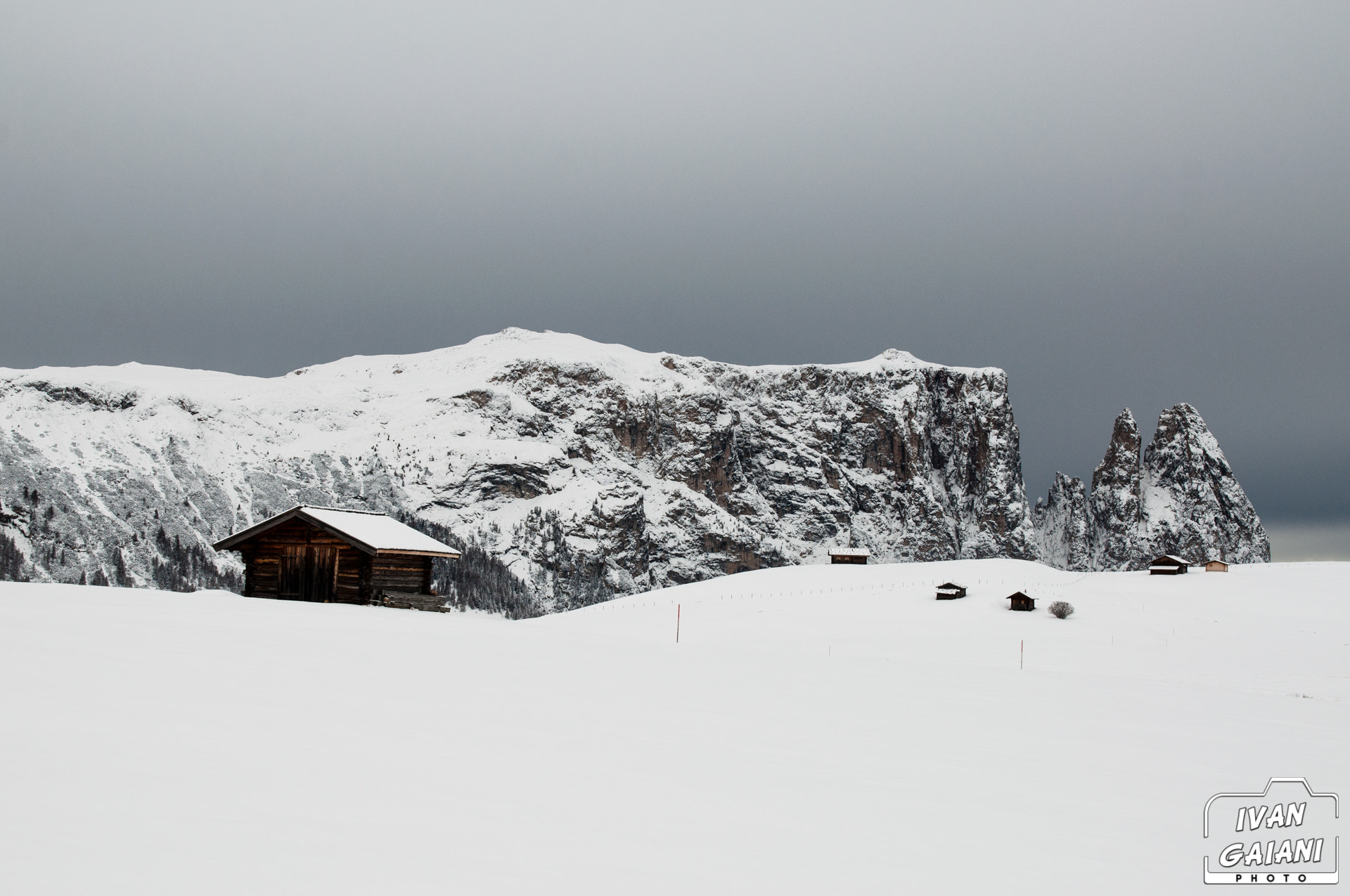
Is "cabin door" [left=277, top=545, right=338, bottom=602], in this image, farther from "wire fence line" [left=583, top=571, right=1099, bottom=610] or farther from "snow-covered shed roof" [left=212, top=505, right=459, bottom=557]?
"wire fence line" [left=583, top=571, right=1099, bottom=610]

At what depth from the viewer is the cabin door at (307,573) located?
32344 mm

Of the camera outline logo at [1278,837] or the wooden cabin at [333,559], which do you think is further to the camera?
the wooden cabin at [333,559]

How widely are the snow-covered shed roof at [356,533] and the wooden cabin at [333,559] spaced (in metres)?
0.03

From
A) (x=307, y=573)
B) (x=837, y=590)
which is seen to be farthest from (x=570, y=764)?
(x=837, y=590)

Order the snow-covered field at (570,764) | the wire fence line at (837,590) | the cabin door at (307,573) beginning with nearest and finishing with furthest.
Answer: the snow-covered field at (570,764) → the cabin door at (307,573) → the wire fence line at (837,590)

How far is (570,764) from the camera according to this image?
8.63 m

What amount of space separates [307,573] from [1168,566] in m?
59.3

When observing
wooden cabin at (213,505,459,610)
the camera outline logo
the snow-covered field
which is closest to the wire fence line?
wooden cabin at (213,505,459,610)

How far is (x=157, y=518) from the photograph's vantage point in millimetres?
161750

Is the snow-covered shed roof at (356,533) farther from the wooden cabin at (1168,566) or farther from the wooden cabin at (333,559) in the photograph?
the wooden cabin at (1168,566)

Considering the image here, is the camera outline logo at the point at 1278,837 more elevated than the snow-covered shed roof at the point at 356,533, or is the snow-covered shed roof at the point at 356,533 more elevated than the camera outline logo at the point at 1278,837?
the snow-covered shed roof at the point at 356,533

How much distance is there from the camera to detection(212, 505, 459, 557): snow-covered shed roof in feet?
103

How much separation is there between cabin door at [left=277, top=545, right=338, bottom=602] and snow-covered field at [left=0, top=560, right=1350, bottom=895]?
37.7ft

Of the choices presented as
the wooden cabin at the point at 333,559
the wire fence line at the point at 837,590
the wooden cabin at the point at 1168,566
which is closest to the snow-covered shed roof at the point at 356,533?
the wooden cabin at the point at 333,559
